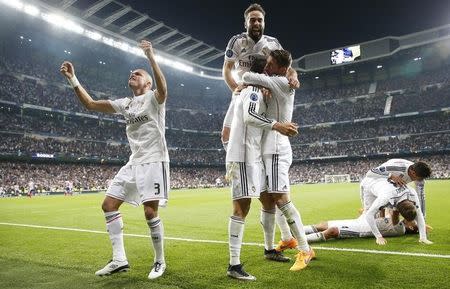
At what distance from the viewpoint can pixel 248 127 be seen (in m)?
4.84

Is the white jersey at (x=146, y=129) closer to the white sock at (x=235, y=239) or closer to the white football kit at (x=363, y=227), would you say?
the white sock at (x=235, y=239)

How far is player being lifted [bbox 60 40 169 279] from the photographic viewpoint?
15.9 ft

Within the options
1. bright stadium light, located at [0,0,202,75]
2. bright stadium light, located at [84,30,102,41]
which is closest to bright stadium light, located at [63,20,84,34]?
bright stadium light, located at [0,0,202,75]

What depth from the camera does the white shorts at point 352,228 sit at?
6813 millimetres

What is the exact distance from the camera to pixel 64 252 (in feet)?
21.1

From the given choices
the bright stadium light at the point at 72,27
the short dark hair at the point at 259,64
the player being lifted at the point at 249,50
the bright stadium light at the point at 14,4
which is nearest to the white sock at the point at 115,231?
the player being lifted at the point at 249,50

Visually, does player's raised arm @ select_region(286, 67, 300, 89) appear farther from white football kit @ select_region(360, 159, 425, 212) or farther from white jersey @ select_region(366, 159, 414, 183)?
white jersey @ select_region(366, 159, 414, 183)

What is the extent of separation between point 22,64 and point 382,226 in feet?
183

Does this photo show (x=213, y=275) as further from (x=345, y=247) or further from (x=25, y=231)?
(x=25, y=231)

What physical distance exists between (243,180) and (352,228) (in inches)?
129

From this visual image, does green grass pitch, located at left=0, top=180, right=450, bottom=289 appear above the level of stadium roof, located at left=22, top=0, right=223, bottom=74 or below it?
below

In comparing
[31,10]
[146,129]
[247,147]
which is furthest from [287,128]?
[31,10]

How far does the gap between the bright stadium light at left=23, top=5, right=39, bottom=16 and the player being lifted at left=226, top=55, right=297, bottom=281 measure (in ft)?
158

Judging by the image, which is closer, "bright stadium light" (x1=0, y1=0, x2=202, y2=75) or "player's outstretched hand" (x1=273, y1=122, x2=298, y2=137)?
"player's outstretched hand" (x1=273, y1=122, x2=298, y2=137)
